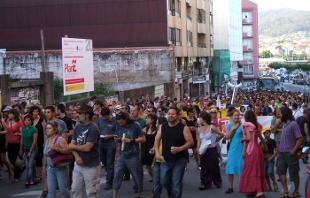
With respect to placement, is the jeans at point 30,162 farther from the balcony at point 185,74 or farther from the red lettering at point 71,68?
the balcony at point 185,74

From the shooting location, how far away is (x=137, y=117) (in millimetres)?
12508

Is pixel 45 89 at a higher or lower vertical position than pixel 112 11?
lower

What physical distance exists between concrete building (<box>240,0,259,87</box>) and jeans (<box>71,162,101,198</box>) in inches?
4167

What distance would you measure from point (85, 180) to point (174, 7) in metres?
36.6

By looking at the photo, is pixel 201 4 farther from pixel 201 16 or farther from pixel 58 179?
pixel 58 179

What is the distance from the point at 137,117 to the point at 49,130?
11.0 ft

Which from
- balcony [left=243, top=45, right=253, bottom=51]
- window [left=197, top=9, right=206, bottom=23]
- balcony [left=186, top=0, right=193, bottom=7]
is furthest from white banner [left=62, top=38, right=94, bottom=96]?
balcony [left=243, top=45, right=253, bottom=51]

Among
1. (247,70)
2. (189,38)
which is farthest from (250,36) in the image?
(189,38)

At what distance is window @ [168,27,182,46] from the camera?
43188 millimetres

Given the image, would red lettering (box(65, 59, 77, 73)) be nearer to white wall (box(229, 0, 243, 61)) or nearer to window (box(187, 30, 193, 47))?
window (box(187, 30, 193, 47))

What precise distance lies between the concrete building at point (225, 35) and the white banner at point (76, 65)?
46.4 m

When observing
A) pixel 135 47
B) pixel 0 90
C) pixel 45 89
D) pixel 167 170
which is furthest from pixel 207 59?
pixel 167 170

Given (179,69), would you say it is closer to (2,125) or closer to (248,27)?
(2,125)

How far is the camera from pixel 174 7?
44781mm
